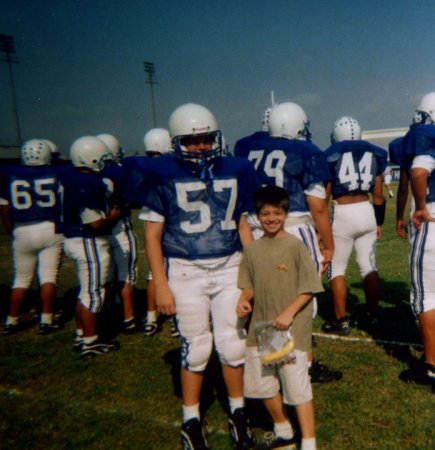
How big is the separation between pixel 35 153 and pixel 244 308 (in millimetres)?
3595

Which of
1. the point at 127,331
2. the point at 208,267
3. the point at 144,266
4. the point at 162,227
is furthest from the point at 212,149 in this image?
the point at 144,266

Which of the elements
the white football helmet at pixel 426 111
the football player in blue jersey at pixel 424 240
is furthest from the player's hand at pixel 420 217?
the white football helmet at pixel 426 111

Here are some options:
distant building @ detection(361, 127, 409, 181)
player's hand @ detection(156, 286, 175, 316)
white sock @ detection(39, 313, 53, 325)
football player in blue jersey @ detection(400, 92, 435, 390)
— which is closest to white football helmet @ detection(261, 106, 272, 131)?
football player in blue jersey @ detection(400, 92, 435, 390)

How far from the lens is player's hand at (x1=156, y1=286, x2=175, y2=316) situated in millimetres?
2580

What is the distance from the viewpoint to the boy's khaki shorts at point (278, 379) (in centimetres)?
244

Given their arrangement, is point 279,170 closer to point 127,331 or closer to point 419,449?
point 419,449

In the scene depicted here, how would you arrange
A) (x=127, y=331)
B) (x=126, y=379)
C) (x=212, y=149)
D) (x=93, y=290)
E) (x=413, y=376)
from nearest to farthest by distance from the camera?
(x=212, y=149) < (x=413, y=376) < (x=126, y=379) < (x=93, y=290) < (x=127, y=331)

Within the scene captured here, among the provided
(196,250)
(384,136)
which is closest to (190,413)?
(196,250)

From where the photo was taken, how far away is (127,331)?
4.93 meters

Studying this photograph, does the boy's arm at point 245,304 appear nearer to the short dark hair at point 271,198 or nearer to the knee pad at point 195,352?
the knee pad at point 195,352

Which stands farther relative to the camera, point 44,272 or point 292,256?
point 44,272

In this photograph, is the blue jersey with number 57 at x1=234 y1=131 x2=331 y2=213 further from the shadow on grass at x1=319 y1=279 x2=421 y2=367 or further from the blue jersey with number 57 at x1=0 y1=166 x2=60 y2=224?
the blue jersey with number 57 at x1=0 y1=166 x2=60 y2=224

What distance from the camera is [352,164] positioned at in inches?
171

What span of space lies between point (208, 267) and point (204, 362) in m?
0.62
